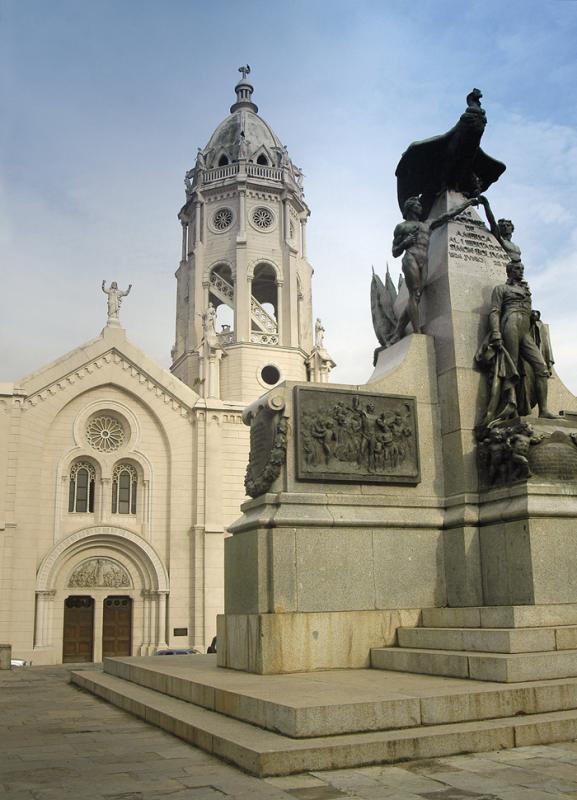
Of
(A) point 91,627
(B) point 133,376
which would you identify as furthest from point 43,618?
(B) point 133,376

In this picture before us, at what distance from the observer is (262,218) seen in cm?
5044

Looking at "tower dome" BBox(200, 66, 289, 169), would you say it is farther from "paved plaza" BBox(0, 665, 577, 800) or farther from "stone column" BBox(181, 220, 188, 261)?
"paved plaza" BBox(0, 665, 577, 800)

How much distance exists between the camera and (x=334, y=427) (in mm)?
10688

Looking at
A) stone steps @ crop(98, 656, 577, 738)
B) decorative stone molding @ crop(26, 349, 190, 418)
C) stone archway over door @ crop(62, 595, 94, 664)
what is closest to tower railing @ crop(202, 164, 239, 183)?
decorative stone molding @ crop(26, 349, 190, 418)

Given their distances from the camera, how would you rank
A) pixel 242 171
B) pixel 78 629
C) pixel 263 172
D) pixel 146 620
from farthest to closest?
pixel 263 172, pixel 242 171, pixel 146 620, pixel 78 629

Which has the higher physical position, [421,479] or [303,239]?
[303,239]

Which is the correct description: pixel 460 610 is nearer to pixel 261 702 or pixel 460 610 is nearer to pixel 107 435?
pixel 261 702

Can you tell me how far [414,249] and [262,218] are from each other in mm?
39633

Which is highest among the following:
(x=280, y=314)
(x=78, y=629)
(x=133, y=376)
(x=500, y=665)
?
(x=280, y=314)

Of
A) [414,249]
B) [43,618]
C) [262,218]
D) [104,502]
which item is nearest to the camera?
[414,249]

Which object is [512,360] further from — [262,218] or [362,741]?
[262,218]

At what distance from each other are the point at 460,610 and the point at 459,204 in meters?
6.21

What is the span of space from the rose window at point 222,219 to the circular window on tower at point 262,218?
148cm

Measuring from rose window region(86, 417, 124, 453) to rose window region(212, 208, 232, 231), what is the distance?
17178mm
